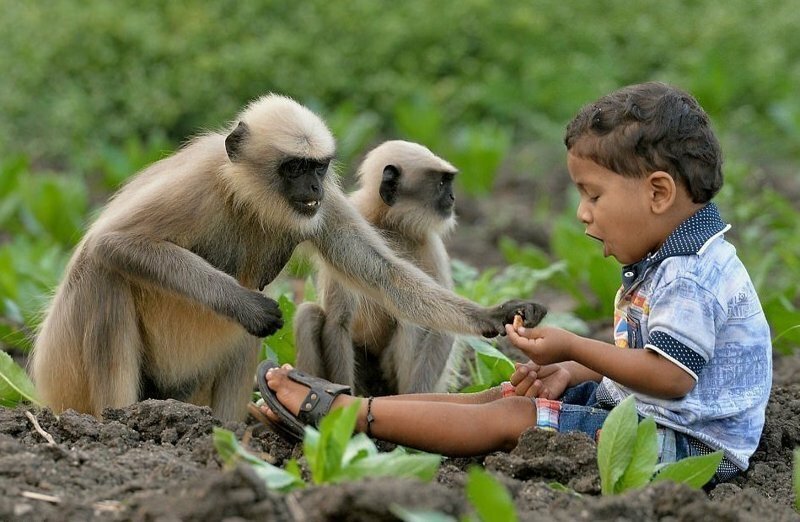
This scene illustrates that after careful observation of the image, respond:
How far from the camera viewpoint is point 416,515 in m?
3.57

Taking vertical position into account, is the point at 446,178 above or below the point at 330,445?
above

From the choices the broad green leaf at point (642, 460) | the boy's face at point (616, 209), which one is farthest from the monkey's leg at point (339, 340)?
the broad green leaf at point (642, 460)

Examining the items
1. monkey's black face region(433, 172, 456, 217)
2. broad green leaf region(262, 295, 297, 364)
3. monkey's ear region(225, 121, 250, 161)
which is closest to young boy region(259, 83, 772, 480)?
monkey's ear region(225, 121, 250, 161)

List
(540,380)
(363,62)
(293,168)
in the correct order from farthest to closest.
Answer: (363,62)
(293,168)
(540,380)

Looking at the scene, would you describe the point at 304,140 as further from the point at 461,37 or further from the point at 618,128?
the point at 461,37

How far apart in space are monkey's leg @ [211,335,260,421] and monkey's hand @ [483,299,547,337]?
48.4 inches

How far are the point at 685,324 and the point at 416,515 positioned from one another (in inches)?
61.5

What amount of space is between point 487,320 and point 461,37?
931cm

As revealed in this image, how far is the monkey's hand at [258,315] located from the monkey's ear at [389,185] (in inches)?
53.8

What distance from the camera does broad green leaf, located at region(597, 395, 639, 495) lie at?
4516 millimetres

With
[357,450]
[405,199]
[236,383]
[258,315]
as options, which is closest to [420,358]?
[405,199]

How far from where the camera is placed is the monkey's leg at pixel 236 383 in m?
6.18

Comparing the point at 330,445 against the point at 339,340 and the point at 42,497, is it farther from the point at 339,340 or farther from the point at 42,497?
the point at 339,340

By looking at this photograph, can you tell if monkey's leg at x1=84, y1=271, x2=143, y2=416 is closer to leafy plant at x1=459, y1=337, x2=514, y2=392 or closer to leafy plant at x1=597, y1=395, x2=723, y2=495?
leafy plant at x1=459, y1=337, x2=514, y2=392
